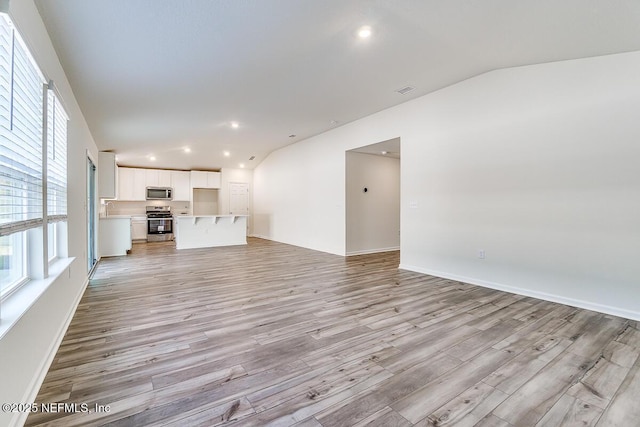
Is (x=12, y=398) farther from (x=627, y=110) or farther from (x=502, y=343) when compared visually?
(x=627, y=110)

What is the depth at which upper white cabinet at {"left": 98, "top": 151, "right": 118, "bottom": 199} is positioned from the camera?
6.50m

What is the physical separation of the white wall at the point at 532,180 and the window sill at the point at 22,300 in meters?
4.54

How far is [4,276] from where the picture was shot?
1.72m

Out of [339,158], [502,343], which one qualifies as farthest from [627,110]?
[339,158]

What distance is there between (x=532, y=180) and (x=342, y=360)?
10.4 ft

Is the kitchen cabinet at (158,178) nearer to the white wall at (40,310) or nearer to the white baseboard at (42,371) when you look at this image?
the white wall at (40,310)

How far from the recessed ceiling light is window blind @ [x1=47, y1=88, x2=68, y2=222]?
2.71m

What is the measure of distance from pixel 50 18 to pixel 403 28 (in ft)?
9.64

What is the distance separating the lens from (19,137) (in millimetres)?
1642

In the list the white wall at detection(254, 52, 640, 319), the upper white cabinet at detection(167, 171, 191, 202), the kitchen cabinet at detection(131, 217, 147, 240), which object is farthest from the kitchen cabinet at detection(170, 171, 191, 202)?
the white wall at detection(254, 52, 640, 319)

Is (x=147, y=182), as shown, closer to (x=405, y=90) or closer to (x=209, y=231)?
(x=209, y=231)

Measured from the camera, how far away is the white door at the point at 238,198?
1039 centimetres

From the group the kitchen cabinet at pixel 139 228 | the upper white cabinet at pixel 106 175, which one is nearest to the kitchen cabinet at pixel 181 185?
the kitchen cabinet at pixel 139 228

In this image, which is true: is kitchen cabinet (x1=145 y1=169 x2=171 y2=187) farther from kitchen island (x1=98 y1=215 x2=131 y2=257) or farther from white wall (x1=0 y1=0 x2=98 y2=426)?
white wall (x1=0 y1=0 x2=98 y2=426)
